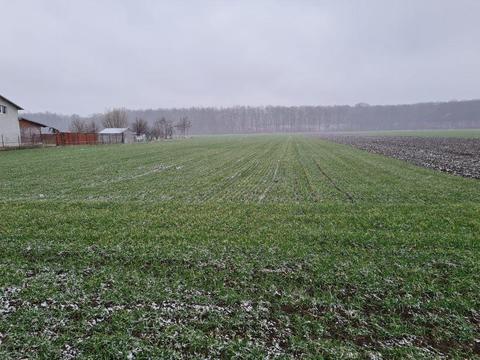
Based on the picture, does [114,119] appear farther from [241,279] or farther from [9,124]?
[241,279]

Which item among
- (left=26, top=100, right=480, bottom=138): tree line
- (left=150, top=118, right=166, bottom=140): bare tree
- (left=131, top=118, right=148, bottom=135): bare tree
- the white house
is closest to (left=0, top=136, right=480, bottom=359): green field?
the white house

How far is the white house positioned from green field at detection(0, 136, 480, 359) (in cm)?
3631

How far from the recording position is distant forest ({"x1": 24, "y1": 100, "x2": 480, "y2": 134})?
167375mm

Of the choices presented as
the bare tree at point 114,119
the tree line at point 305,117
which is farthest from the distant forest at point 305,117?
the bare tree at point 114,119

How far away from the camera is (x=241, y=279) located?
178 inches

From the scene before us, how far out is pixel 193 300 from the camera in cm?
396

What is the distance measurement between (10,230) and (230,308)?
6105 mm

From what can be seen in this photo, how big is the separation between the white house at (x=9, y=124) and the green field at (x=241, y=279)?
36312mm

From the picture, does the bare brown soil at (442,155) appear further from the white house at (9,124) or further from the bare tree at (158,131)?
the bare tree at (158,131)

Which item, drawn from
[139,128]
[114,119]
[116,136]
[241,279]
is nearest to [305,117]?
[139,128]

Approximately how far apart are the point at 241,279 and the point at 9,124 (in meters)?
46.6

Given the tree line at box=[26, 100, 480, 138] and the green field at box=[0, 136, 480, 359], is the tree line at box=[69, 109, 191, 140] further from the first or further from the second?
the tree line at box=[26, 100, 480, 138]

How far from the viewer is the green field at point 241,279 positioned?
3.19m

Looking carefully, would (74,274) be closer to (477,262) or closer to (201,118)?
(477,262)
